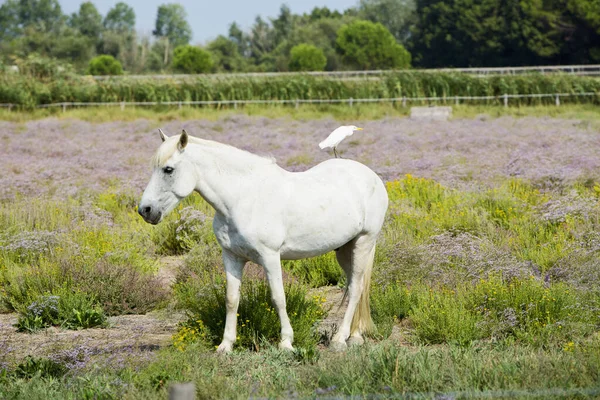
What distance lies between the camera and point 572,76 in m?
35.2

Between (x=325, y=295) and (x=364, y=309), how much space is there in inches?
77.9

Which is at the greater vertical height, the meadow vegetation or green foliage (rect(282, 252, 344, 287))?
the meadow vegetation

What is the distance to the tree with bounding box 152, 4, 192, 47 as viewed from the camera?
176 metres

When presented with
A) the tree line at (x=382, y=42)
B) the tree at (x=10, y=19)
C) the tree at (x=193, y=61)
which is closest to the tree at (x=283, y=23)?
the tree line at (x=382, y=42)

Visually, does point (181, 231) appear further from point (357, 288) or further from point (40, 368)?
point (40, 368)

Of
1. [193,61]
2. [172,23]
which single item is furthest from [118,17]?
[193,61]

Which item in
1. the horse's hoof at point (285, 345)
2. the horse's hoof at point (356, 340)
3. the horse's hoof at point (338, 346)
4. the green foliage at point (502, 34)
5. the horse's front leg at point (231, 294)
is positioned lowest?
the horse's hoof at point (356, 340)

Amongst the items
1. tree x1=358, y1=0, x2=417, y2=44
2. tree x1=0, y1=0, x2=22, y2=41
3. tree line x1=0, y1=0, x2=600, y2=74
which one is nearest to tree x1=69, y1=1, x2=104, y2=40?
tree line x1=0, y1=0, x2=600, y2=74

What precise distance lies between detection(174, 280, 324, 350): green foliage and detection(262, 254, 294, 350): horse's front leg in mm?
216

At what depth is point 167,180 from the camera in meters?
5.91

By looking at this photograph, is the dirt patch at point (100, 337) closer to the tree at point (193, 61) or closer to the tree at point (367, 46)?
the tree at point (193, 61)

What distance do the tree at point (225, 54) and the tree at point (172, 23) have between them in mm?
66785

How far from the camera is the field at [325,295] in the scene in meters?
5.44

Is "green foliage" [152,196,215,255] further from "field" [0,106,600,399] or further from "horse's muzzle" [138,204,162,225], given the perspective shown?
"horse's muzzle" [138,204,162,225]
